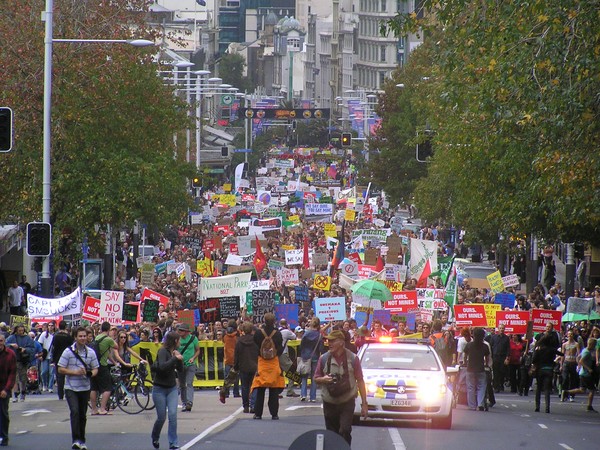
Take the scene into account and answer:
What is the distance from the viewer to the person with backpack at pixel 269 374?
20.1 metres

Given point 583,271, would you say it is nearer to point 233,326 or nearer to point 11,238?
point 11,238

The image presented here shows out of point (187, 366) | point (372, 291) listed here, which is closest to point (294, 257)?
point (372, 291)

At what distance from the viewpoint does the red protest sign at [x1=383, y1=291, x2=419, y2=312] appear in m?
32.0

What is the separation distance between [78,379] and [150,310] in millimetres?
14092

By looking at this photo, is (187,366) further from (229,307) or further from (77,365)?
(229,307)

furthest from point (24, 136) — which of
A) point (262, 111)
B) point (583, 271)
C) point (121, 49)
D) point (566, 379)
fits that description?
point (262, 111)

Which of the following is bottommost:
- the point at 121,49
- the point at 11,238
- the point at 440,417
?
the point at 440,417

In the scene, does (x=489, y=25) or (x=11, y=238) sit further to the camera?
(x=11, y=238)

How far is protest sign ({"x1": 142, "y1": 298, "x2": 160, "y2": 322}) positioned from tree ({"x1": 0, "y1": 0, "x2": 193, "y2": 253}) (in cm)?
431

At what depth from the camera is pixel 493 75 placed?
19797mm

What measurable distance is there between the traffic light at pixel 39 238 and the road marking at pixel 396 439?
10.5m

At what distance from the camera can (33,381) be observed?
1040 inches

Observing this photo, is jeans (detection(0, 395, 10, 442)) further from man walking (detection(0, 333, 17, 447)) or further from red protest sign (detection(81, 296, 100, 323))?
red protest sign (detection(81, 296, 100, 323))

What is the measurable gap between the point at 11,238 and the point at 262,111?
4282 inches
